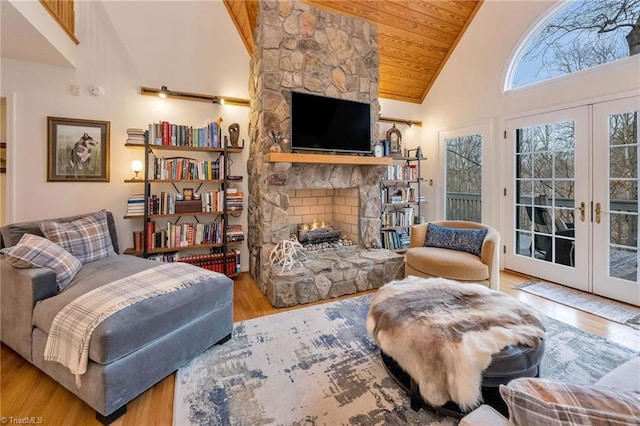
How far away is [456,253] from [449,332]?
1.80 meters

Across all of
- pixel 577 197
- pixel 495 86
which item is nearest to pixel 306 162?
pixel 495 86

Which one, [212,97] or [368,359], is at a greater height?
[212,97]

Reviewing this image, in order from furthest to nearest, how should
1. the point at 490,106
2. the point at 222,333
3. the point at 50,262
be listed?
1. the point at 490,106
2. the point at 222,333
3. the point at 50,262

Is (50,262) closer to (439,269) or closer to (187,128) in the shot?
(187,128)

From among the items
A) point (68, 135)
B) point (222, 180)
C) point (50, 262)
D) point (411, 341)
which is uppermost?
point (68, 135)

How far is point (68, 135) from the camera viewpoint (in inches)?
121

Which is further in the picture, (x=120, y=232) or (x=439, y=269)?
Result: (x=120, y=232)

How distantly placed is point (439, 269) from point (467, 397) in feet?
5.66

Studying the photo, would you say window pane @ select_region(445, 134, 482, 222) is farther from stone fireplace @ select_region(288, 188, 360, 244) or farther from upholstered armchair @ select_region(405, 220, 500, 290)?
stone fireplace @ select_region(288, 188, 360, 244)

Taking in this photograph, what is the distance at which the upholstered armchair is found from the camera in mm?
2838

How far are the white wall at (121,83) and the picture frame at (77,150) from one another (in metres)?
0.06

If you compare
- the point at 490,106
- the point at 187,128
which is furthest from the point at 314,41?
the point at 490,106

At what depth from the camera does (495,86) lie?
402cm

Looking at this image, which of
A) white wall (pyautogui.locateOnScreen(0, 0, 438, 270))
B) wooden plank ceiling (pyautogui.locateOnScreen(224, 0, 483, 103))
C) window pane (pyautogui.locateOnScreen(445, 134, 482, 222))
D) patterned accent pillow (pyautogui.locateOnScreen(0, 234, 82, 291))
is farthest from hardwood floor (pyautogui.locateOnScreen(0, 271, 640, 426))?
wooden plank ceiling (pyautogui.locateOnScreen(224, 0, 483, 103))
